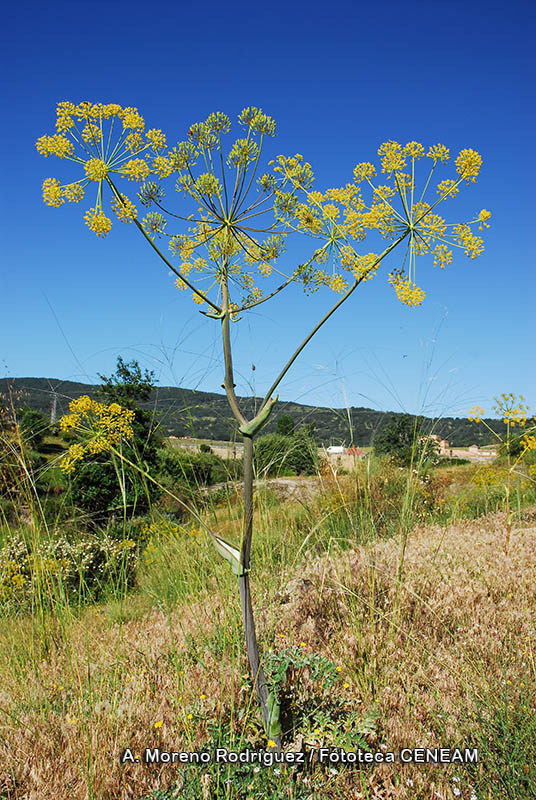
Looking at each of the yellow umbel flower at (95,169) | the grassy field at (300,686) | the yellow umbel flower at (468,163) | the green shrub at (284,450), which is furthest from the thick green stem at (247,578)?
the green shrub at (284,450)

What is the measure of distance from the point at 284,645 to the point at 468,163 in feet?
9.28

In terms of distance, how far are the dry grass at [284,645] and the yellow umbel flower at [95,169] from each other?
217 cm

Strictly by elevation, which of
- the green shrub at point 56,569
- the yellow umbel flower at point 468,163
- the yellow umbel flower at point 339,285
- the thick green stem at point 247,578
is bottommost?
the green shrub at point 56,569

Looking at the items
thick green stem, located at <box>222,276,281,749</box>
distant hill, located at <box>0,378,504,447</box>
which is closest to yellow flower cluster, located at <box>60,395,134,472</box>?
distant hill, located at <box>0,378,504,447</box>

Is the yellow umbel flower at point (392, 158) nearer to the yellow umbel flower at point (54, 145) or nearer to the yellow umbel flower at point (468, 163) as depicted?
the yellow umbel flower at point (468, 163)

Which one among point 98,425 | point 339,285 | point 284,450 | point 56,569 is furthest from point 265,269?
point 284,450

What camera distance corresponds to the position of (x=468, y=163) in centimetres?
200

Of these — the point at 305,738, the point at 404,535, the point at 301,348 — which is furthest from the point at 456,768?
the point at 301,348

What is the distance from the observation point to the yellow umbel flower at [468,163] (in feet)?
6.56

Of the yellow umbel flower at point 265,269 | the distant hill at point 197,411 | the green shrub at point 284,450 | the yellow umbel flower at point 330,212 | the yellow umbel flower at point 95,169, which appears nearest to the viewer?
the yellow umbel flower at point 95,169

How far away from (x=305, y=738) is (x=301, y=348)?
5.93ft

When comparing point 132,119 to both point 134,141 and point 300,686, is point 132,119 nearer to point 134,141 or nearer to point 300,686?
point 134,141

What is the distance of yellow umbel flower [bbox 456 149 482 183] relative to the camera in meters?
2.00

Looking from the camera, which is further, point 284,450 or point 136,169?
point 284,450
